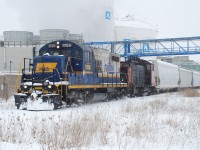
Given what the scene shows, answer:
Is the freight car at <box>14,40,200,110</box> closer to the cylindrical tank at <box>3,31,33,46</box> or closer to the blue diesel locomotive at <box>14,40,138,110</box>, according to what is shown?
the blue diesel locomotive at <box>14,40,138,110</box>

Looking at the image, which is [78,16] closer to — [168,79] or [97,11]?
[97,11]

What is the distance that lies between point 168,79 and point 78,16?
18.5 meters

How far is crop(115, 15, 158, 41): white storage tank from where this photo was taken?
72.2 metres

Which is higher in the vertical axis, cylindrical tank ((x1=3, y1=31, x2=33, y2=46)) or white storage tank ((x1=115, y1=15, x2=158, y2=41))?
white storage tank ((x1=115, y1=15, x2=158, y2=41))

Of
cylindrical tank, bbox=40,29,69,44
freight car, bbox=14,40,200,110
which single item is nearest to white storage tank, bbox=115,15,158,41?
cylindrical tank, bbox=40,29,69,44

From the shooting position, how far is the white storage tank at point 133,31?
72.2m

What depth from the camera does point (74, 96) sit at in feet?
56.7

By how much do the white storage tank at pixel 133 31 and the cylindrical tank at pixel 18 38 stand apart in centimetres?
2470

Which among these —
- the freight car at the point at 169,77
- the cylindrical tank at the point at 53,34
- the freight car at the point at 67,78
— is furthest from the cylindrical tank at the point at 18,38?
the freight car at the point at 67,78

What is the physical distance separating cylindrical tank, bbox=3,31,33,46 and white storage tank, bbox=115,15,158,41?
24702 millimetres

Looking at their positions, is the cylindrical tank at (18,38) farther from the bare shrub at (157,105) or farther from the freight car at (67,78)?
the bare shrub at (157,105)

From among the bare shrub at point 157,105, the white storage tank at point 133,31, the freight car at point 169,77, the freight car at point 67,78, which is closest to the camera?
the bare shrub at point 157,105

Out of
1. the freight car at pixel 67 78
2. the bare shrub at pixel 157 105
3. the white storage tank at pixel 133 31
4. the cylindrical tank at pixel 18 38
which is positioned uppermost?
the white storage tank at pixel 133 31

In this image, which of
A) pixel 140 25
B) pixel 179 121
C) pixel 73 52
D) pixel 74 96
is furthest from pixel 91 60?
pixel 140 25
